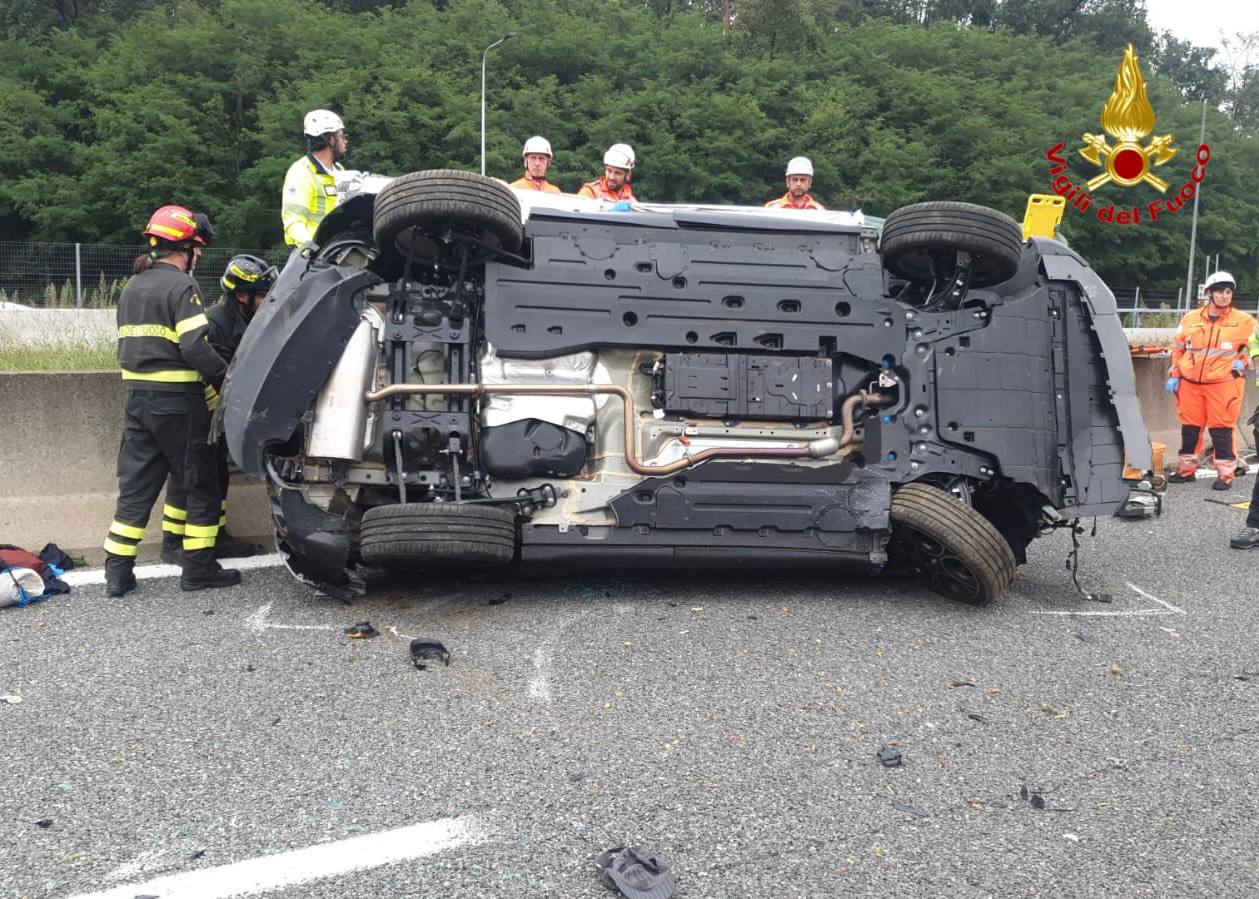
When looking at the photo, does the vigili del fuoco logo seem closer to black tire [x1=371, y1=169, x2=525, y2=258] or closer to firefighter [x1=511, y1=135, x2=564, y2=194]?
firefighter [x1=511, y1=135, x2=564, y2=194]

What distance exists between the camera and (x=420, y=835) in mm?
2436

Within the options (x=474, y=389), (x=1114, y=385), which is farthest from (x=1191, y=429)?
(x=474, y=389)

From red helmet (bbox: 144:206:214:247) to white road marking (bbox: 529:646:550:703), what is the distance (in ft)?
8.14

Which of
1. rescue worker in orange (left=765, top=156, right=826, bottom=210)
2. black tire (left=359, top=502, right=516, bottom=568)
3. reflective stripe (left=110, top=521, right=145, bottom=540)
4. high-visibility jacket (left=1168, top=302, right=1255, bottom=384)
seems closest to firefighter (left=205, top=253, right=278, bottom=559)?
reflective stripe (left=110, top=521, right=145, bottom=540)

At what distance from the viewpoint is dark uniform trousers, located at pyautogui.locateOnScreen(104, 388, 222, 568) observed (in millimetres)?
4457

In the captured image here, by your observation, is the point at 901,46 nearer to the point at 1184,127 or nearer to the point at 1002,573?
the point at 1184,127

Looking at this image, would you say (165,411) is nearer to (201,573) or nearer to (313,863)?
(201,573)

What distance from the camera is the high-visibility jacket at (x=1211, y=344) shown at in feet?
26.1

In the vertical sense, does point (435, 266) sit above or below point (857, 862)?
above

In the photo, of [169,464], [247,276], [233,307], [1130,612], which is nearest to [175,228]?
[247,276]

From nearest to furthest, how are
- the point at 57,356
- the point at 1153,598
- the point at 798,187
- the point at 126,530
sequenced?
the point at 126,530
the point at 1153,598
the point at 57,356
the point at 798,187

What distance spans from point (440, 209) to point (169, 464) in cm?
177

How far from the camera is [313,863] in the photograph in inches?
90.7

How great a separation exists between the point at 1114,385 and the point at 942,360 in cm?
81
